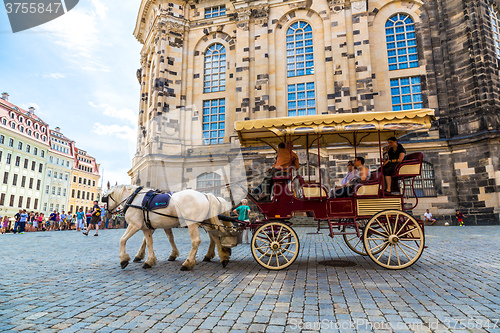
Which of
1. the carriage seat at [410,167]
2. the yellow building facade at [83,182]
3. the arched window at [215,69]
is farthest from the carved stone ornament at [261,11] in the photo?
the yellow building facade at [83,182]

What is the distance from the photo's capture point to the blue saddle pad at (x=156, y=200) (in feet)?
20.3

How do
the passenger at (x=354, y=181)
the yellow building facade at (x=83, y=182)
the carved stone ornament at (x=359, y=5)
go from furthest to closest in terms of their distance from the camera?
the yellow building facade at (x=83, y=182)
the carved stone ornament at (x=359, y=5)
the passenger at (x=354, y=181)

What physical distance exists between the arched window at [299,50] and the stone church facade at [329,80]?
8cm

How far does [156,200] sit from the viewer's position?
20.6 feet

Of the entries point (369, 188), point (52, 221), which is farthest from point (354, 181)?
point (52, 221)

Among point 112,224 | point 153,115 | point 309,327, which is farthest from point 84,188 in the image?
point 309,327

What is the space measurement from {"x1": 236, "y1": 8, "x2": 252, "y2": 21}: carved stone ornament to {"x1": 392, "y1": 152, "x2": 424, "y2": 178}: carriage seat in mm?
21516

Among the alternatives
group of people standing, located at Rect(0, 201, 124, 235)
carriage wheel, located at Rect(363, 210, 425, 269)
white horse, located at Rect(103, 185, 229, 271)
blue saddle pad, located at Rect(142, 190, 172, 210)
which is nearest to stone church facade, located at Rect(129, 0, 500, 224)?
group of people standing, located at Rect(0, 201, 124, 235)

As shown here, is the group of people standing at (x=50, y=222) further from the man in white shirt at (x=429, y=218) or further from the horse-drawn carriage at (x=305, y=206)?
the man in white shirt at (x=429, y=218)

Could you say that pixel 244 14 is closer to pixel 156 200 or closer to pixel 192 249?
pixel 156 200

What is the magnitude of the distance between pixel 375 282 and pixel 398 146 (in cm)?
309

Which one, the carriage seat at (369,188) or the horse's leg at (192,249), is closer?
the horse's leg at (192,249)

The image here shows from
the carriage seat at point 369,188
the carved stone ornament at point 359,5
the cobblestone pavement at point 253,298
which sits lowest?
the cobblestone pavement at point 253,298

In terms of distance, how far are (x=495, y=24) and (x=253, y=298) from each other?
26563mm
